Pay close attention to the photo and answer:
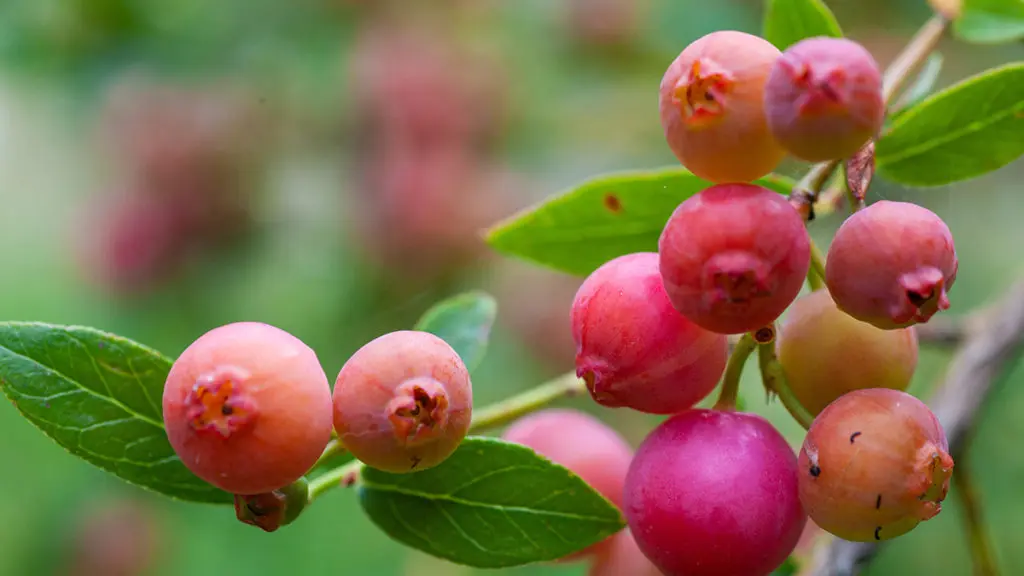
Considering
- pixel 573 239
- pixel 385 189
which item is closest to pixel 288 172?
pixel 385 189

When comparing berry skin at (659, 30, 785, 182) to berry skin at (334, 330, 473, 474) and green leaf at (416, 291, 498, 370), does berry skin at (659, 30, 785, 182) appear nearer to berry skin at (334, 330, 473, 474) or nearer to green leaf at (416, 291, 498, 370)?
berry skin at (334, 330, 473, 474)

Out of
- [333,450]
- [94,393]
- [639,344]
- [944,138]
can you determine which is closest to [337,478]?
[333,450]

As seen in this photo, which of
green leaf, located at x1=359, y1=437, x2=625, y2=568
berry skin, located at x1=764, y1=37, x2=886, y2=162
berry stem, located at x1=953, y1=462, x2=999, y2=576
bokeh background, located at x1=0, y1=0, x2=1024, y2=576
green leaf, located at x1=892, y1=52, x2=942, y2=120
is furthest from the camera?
bokeh background, located at x1=0, y1=0, x2=1024, y2=576

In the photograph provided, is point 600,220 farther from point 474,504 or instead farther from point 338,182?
point 338,182

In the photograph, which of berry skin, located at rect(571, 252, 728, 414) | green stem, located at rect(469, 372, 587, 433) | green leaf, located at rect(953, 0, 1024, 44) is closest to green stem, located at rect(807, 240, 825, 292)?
berry skin, located at rect(571, 252, 728, 414)

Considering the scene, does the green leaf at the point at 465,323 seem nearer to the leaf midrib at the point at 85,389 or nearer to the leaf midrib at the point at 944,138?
the leaf midrib at the point at 85,389

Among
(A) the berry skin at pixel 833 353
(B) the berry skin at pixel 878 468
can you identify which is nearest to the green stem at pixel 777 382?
(A) the berry skin at pixel 833 353

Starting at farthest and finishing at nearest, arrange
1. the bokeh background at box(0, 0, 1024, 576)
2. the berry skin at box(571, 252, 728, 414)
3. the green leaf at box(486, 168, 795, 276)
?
the bokeh background at box(0, 0, 1024, 576)
the green leaf at box(486, 168, 795, 276)
the berry skin at box(571, 252, 728, 414)
